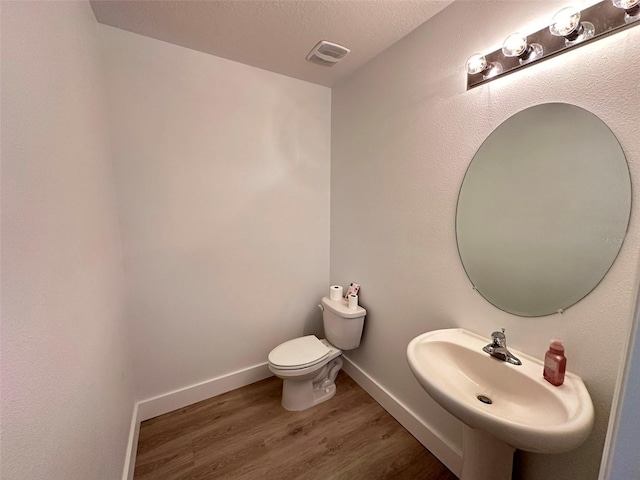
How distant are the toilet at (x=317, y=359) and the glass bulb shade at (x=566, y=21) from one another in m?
1.69

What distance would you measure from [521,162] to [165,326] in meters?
2.19

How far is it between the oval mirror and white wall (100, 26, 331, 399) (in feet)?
4.20

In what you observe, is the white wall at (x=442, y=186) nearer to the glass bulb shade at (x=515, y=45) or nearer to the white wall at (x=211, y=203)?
the glass bulb shade at (x=515, y=45)

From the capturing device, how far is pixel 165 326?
170cm

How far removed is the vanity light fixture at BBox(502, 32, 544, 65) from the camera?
0.97m

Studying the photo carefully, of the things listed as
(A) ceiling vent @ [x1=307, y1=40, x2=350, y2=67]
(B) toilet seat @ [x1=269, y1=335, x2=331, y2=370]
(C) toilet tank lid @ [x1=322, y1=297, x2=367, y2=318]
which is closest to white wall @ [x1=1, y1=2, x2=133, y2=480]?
(B) toilet seat @ [x1=269, y1=335, x2=331, y2=370]

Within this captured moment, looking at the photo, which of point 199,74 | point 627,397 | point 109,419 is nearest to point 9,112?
point 109,419

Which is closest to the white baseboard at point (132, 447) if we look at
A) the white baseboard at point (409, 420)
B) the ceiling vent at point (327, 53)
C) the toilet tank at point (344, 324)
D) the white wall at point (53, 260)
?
the white wall at point (53, 260)

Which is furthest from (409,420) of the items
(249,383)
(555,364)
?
(249,383)

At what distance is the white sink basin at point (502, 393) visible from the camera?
0.72 meters

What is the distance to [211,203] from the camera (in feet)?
5.75

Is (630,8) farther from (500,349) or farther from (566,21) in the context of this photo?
(500,349)

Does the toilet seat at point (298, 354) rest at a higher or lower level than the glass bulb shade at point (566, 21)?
lower

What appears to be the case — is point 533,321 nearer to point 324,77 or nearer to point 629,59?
point 629,59
